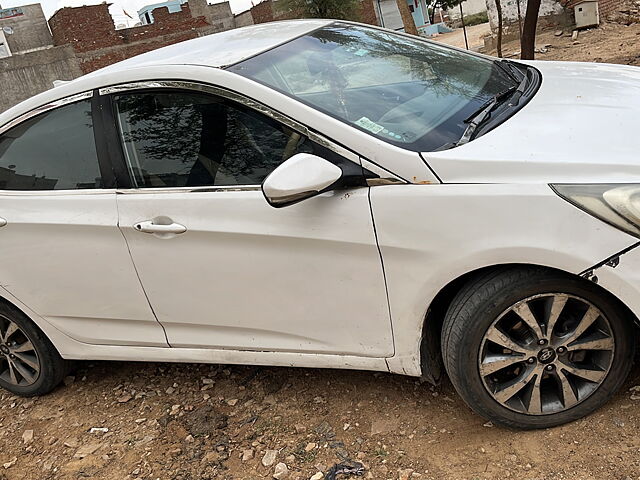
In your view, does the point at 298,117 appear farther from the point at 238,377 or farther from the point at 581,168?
the point at 238,377

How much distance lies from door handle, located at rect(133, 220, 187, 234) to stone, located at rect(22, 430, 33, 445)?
1.42 m

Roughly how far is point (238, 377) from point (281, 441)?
0.61 m

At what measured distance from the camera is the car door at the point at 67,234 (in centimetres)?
268

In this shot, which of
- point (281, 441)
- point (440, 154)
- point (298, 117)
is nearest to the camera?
point (440, 154)

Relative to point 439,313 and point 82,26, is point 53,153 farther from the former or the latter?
point 82,26

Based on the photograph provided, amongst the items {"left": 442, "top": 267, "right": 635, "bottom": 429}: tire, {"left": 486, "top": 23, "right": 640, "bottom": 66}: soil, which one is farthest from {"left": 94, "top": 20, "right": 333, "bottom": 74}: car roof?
{"left": 486, "top": 23, "right": 640, "bottom": 66}: soil

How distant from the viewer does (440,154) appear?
2.14m

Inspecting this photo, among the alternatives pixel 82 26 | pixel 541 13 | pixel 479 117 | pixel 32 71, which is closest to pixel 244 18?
pixel 82 26

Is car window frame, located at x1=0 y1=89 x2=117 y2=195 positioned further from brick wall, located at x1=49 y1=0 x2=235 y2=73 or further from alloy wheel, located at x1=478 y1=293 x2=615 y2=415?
brick wall, located at x1=49 y1=0 x2=235 y2=73

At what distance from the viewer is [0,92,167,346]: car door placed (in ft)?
8.80

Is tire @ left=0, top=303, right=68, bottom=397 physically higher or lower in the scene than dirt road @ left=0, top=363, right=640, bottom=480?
higher

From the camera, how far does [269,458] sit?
2.58 metres

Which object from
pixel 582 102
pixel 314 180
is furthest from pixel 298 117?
pixel 582 102

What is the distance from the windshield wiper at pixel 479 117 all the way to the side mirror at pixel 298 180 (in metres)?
0.49
